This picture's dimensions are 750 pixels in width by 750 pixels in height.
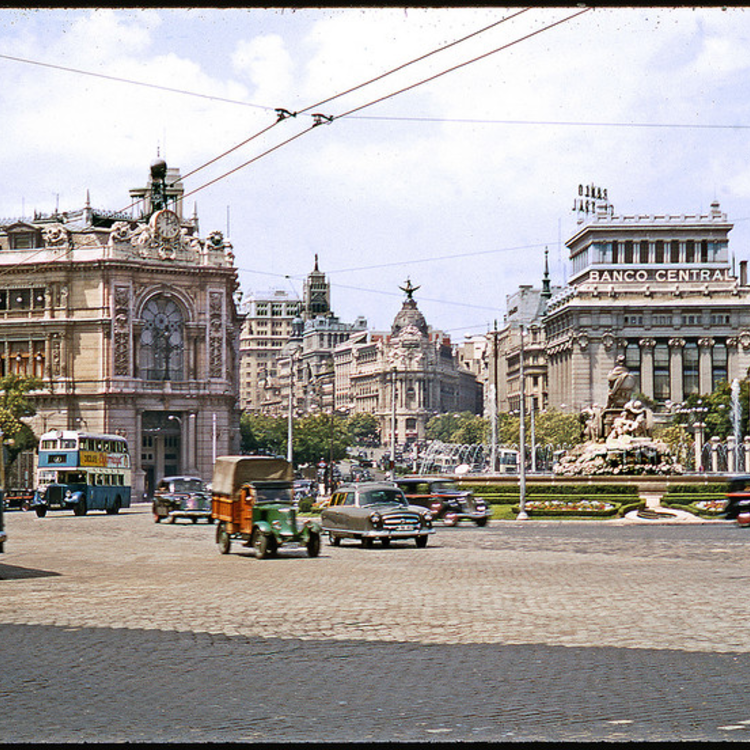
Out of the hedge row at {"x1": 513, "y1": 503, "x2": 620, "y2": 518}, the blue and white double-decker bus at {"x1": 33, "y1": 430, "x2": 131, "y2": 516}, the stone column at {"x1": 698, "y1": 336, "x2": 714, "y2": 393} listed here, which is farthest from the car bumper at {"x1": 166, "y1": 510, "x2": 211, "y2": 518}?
the stone column at {"x1": 698, "y1": 336, "x2": 714, "y2": 393}

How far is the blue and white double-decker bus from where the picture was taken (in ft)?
192

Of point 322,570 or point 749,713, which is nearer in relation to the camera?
point 749,713

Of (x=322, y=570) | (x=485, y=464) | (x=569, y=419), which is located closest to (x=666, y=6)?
(x=322, y=570)

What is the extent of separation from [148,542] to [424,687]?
27771mm

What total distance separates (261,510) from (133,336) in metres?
68.9

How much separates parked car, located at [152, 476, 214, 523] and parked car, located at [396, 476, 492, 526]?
10.4 meters

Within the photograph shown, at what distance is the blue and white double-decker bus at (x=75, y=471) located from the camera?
192ft

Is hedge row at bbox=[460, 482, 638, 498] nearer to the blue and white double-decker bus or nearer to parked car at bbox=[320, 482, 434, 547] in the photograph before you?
the blue and white double-decker bus

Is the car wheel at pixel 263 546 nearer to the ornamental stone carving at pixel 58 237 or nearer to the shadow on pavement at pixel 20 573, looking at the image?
the shadow on pavement at pixel 20 573

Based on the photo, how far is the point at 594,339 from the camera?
469 ft

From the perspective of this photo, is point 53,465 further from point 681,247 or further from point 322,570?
point 681,247

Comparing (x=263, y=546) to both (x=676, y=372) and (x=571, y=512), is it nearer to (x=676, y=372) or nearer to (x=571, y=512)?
(x=571, y=512)

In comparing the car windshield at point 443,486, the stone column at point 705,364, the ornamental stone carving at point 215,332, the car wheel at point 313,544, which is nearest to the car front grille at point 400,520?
the car wheel at point 313,544

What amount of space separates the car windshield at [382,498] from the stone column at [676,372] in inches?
4392
